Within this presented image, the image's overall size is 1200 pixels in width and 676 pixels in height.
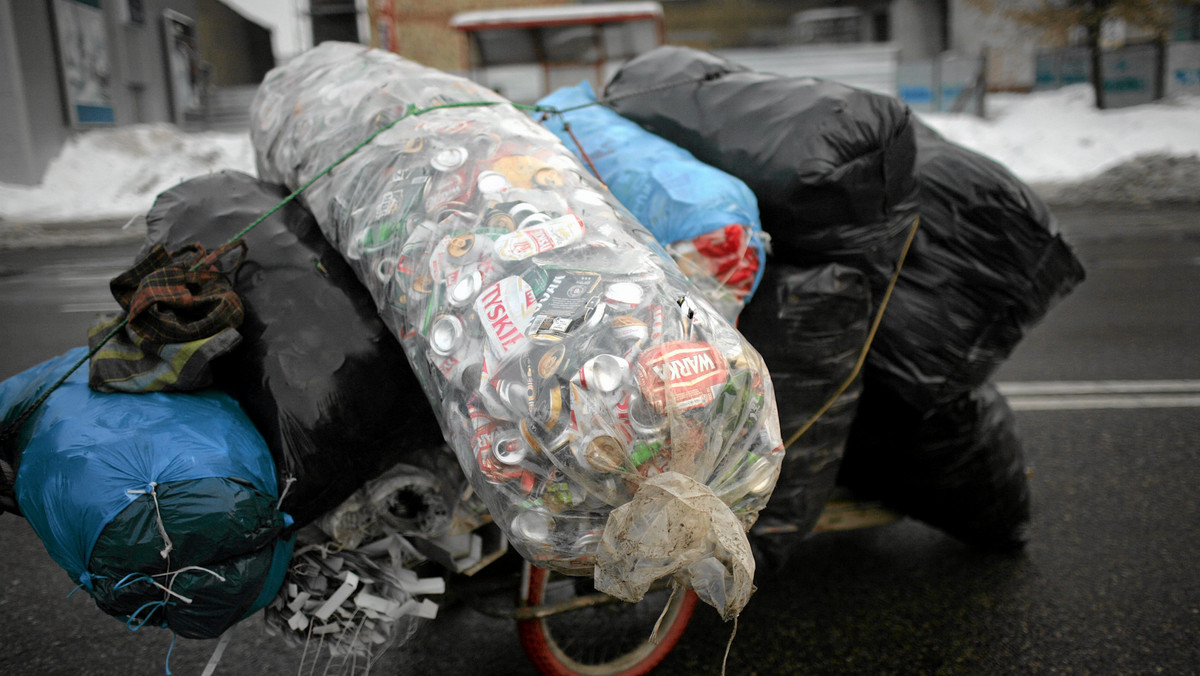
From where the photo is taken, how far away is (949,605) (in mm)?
2539

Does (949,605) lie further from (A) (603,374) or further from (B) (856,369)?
(A) (603,374)

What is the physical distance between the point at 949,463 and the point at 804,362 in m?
0.85

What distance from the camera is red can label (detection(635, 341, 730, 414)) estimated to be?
132 cm

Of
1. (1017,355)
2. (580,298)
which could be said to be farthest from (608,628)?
(1017,355)

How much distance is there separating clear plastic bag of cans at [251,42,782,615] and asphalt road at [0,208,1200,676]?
1.08m

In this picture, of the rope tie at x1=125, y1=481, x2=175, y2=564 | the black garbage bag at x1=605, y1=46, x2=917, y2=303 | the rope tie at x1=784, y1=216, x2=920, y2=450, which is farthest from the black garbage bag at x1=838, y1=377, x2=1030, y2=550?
the rope tie at x1=125, y1=481, x2=175, y2=564

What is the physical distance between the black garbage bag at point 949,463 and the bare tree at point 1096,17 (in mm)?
15203

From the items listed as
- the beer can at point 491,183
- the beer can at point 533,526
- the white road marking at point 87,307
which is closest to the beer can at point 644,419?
the beer can at point 533,526

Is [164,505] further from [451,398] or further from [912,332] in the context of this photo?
[912,332]

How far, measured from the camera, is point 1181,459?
3367 millimetres

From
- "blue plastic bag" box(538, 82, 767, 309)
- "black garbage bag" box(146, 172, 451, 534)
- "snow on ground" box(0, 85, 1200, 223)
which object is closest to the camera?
"black garbage bag" box(146, 172, 451, 534)

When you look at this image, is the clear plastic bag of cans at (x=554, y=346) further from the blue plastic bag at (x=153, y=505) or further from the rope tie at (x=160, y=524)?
the rope tie at (x=160, y=524)

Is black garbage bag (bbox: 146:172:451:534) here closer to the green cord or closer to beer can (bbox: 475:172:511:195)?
the green cord

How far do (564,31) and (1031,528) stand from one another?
448 inches
